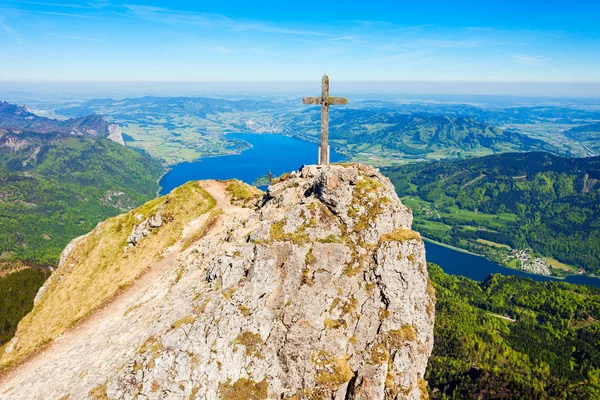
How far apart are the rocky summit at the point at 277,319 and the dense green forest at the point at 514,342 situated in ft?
Result: 310

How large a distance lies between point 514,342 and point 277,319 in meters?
154

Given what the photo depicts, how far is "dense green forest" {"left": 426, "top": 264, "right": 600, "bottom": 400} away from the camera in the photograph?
10938 centimetres

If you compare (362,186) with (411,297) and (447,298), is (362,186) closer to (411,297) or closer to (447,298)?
(411,297)

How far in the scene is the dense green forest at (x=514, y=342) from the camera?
109375 millimetres

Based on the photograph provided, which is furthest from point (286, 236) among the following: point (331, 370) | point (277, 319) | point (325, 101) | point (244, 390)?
point (325, 101)

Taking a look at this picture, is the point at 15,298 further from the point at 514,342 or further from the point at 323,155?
the point at 514,342

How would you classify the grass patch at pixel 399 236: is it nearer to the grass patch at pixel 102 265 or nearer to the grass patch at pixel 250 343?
the grass patch at pixel 250 343

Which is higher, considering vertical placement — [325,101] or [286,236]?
[325,101]

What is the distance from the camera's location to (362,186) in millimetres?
36688

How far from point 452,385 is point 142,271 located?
4230 inches

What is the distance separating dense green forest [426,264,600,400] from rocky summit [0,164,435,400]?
9459 cm

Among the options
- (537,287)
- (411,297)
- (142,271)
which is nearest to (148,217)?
(142,271)

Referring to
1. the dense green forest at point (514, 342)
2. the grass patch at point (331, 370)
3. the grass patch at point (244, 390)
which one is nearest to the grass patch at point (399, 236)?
the grass patch at point (331, 370)

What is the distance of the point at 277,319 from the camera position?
29.1 meters
